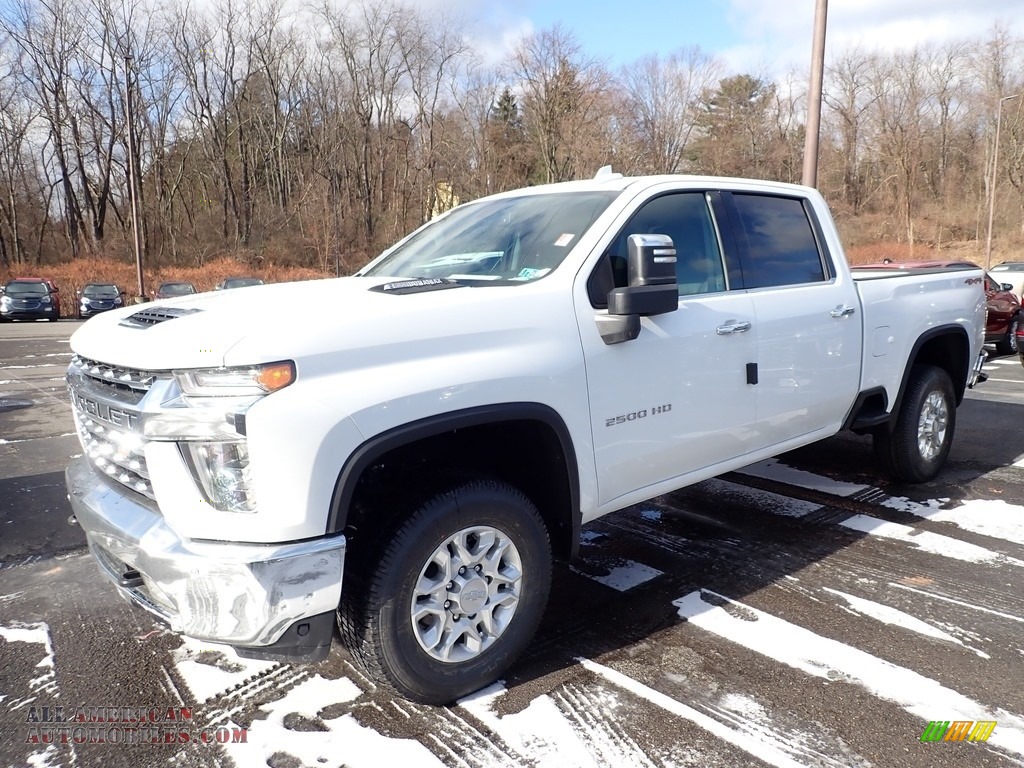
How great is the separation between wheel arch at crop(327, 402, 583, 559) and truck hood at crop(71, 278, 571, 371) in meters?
0.30

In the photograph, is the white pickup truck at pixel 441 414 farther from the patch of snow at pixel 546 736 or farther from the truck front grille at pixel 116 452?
the patch of snow at pixel 546 736

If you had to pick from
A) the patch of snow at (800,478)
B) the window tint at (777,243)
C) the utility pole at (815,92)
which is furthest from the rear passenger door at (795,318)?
the utility pole at (815,92)

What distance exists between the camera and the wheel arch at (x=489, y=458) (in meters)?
2.42

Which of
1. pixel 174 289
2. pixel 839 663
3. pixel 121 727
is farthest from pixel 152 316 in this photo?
pixel 174 289

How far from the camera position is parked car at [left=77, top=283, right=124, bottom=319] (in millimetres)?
28062

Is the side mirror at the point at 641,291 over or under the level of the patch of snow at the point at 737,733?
over

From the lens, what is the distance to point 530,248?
3.36 meters

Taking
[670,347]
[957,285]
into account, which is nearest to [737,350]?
[670,347]

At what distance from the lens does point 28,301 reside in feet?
86.7

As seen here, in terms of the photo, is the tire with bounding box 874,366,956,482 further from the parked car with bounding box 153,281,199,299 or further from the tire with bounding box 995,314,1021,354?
the parked car with bounding box 153,281,199,299

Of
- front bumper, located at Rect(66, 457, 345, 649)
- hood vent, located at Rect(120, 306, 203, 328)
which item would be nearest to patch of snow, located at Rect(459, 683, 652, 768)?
front bumper, located at Rect(66, 457, 345, 649)

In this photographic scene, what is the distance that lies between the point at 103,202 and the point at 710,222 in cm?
5142

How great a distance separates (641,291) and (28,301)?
96.6 feet

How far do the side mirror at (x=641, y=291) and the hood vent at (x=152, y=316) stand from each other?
1.57 metres
